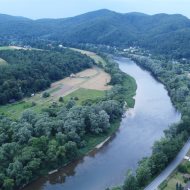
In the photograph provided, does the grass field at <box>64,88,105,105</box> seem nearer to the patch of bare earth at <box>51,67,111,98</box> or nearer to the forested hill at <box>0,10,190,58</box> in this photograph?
the patch of bare earth at <box>51,67,111,98</box>

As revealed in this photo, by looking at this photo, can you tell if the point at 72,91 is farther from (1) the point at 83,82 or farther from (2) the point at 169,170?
(2) the point at 169,170

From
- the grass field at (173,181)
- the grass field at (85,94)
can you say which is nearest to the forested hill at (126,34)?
the grass field at (85,94)

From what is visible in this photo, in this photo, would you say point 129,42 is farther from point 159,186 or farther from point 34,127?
point 159,186

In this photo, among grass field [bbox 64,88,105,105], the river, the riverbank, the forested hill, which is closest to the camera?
the river

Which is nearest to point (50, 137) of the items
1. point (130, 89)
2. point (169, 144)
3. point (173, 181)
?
point (169, 144)

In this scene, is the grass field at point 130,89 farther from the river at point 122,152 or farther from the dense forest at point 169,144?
the dense forest at point 169,144

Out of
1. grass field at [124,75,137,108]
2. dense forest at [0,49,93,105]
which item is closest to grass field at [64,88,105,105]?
grass field at [124,75,137,108]
